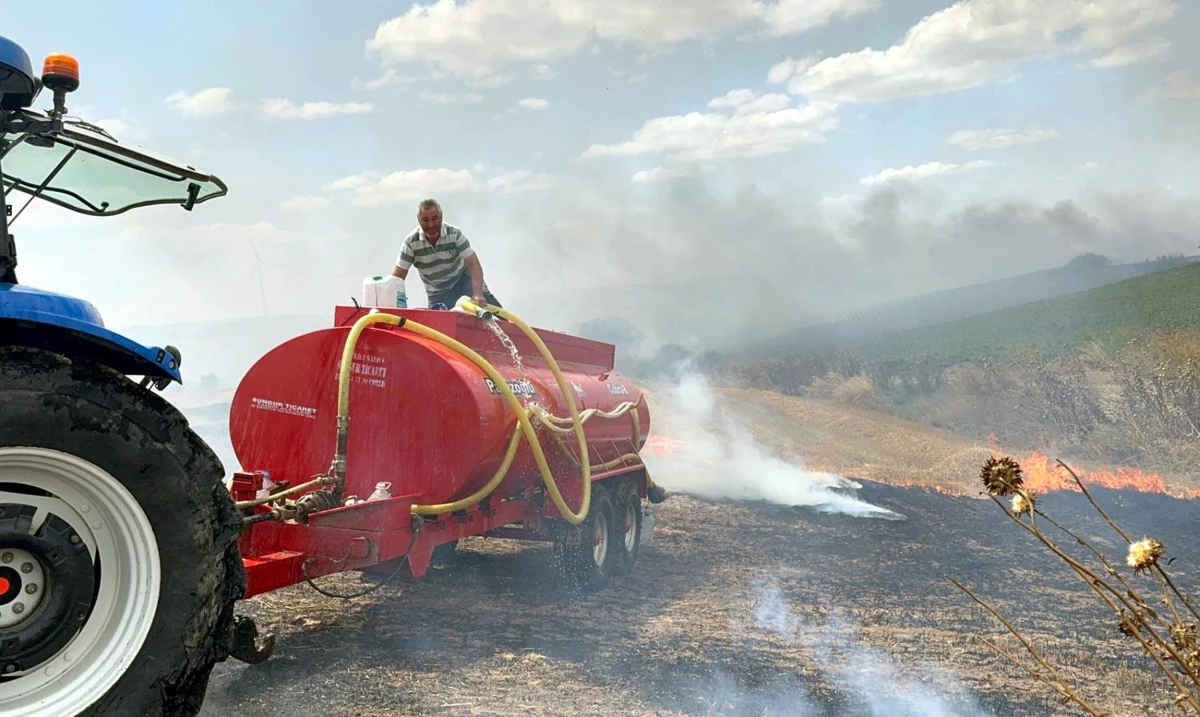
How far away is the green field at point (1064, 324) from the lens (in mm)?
24500

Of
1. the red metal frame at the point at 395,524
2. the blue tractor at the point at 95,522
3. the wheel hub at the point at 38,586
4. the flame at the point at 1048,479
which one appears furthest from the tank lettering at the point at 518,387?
the flame at the point at 1048,479

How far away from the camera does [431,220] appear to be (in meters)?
7.66

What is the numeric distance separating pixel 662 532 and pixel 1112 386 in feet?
47.1

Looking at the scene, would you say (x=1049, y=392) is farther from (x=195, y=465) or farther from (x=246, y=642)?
(x=195, y=465)

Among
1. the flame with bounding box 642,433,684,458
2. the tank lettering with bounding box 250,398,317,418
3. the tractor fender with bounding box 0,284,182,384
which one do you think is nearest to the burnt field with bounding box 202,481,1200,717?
the tank lettering with bounding box 250,398,317,418

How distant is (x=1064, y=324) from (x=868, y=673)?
2611 centimetres

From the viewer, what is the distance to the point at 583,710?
4418mm

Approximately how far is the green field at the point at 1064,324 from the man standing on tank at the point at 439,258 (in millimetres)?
20696

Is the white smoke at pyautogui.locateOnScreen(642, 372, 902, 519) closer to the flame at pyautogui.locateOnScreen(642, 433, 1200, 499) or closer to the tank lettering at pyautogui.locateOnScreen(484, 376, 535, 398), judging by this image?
the flame at pyautogui.locateOnScreen(642, 433, 1200, 499)

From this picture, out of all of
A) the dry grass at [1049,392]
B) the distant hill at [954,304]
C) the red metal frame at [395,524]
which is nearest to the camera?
the red metal frame at [395,524]

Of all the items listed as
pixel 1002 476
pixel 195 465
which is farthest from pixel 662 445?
pixel 1002 476

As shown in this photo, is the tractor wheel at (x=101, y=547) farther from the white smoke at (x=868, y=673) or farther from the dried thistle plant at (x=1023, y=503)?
the white smoke at (x=868, y=673)

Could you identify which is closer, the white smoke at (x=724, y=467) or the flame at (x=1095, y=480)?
the white smoke at (x=724, y=467)

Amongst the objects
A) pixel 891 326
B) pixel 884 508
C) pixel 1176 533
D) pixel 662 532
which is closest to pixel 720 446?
pixel 884 508
